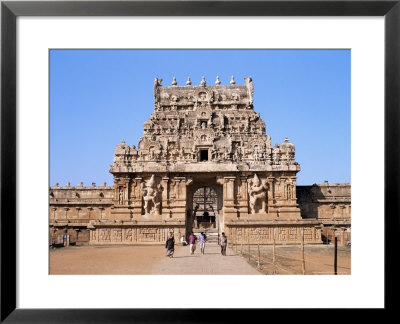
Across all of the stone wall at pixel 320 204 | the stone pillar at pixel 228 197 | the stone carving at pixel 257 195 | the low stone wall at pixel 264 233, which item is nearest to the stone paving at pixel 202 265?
the low stone wall at pixel 264 233

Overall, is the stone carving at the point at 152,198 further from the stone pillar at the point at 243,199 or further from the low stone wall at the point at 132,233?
the stone pillar at the point at 243,199

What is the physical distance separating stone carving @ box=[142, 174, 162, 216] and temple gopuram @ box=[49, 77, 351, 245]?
2.7 inches

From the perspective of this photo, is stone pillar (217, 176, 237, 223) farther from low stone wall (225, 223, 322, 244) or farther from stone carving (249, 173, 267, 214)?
low stone wall (225, 223, 322, 244)

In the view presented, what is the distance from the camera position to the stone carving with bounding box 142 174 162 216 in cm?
3225

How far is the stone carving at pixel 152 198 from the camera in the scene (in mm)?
32250

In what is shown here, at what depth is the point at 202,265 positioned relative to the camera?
61.4 feet

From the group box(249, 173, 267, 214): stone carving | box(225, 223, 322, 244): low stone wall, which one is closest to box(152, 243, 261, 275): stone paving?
box(225, 223, 322, 244): low stone wall

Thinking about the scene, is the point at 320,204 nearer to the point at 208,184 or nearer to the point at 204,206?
the point at 208,184

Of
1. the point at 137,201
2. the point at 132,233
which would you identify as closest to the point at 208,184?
the point at 137,201

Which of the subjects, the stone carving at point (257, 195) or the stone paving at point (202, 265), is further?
the stone carving at point (257, 195)
